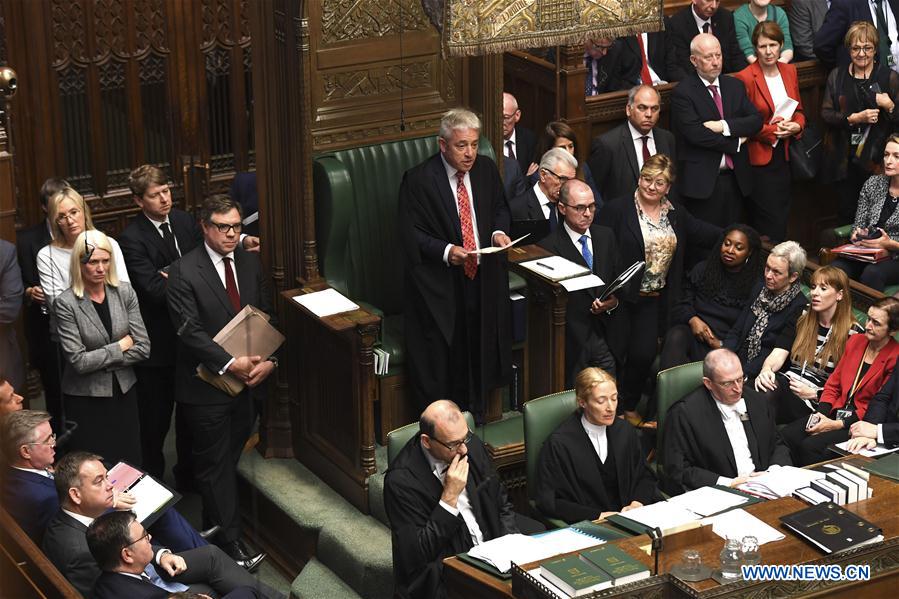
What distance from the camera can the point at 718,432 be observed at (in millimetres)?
7590

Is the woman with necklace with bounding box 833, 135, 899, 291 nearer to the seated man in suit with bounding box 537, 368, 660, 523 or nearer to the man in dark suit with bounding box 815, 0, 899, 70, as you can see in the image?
the man in dark suit with bounding box 815, 0, 899, 70

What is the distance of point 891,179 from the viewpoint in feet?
30.3

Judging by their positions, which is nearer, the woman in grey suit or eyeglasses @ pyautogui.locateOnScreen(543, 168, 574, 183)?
the woman in grey suit

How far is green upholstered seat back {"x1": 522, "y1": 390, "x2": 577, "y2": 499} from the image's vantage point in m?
7.40

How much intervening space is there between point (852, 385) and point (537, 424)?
1.55 metres

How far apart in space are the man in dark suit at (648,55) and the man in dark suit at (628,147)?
0.73 m

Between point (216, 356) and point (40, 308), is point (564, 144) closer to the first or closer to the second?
point (216, 356)

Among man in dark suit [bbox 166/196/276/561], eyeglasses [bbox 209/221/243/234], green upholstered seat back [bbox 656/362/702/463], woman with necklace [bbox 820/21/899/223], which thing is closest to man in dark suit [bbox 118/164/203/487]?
man in dark suit [bbox 166/196/276/561]

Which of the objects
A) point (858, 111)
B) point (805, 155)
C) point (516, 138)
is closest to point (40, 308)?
point (516, 138)

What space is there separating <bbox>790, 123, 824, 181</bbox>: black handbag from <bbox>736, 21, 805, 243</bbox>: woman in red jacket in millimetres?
64

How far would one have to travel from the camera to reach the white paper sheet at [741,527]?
21.5 ft

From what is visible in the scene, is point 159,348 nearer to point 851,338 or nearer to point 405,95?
point 405,95

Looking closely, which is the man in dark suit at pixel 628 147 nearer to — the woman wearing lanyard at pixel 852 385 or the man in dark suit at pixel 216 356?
the woman wearing lanyard at pixel 852 385

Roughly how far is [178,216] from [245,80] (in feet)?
7.39
